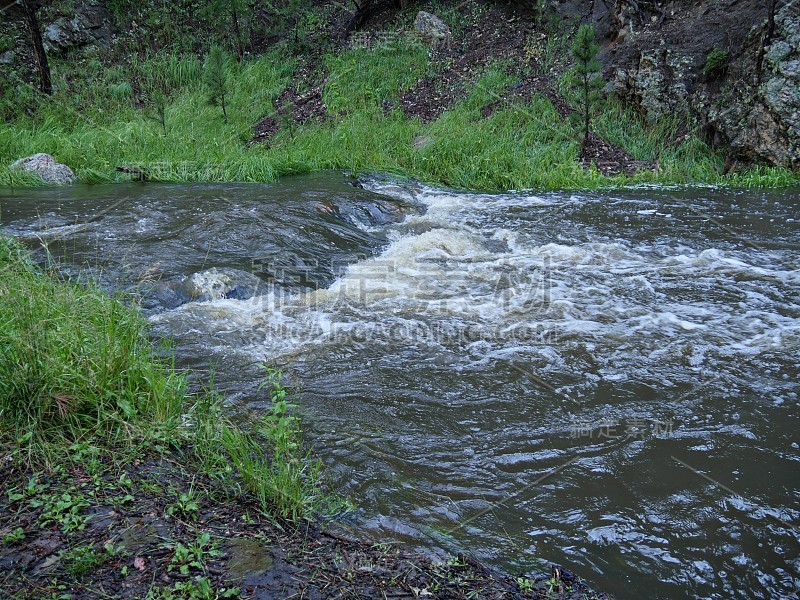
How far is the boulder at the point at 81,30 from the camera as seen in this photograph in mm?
16141

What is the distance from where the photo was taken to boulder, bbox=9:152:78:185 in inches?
394

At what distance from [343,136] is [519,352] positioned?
29.7 feet

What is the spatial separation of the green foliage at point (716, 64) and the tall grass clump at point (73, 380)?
12.2 meters

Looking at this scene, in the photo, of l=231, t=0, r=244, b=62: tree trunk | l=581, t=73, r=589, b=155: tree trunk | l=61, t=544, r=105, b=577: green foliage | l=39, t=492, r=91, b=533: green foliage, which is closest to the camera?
l=61, t=544, r=105, b=577: green foliage

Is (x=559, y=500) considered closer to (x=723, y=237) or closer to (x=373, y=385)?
(x=373, y=385)

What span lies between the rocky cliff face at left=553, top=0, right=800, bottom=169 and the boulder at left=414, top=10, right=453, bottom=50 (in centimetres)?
459

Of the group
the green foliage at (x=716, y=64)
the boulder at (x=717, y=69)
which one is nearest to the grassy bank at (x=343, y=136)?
the boulder at (x=717, y=69)

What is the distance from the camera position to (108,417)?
2.99m

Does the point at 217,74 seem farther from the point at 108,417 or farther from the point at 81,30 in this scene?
the point at 108,417

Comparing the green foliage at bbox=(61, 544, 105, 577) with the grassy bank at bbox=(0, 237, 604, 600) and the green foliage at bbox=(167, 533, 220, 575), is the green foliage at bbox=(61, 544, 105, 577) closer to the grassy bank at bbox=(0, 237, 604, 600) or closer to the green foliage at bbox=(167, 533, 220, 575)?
the grassy bank at bbox=(0, 237, 604, 600)

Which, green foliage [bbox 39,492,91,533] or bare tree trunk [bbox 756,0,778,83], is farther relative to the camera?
bare tree trunk [bbox 756,0,778,83]

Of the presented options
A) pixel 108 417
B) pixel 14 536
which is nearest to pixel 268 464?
pixel 108 417

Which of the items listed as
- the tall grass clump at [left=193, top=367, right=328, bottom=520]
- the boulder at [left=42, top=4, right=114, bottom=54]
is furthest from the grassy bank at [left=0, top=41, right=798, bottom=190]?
the tall grass clump at [left=193, top=367, right=328, bottom=520]

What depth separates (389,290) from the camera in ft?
19.9
